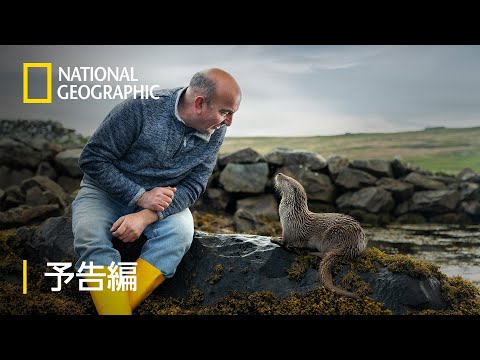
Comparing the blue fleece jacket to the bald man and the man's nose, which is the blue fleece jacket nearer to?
the bald man

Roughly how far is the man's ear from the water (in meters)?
3.77

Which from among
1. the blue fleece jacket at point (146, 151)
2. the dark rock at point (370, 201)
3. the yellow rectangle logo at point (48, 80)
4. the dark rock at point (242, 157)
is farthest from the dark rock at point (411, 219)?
the yellow rectangle logo at point (48, 80)

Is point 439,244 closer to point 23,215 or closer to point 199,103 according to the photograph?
point 199,103

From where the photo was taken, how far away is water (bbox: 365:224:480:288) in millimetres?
6820

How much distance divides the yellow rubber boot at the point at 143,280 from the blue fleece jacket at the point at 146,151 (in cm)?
41

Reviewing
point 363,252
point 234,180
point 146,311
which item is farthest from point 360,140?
point 146,311

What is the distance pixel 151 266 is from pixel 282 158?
7.15 metres

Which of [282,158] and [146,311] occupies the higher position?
[282,158]

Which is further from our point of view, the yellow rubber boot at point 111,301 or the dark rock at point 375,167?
the dark rock at point 375,167

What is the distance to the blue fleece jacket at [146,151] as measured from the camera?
166 inches

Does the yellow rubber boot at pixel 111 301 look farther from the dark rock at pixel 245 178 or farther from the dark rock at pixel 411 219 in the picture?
the dark rock at pixel 411 219
